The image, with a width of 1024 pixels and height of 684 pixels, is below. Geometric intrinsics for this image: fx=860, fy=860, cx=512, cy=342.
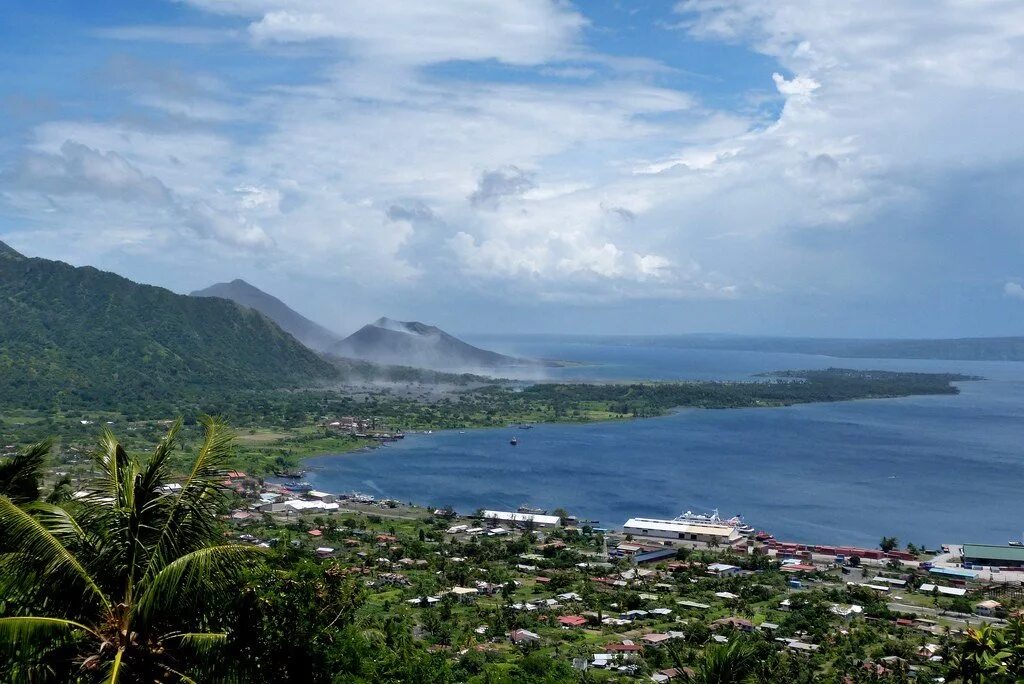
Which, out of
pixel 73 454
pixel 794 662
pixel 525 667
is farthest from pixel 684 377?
pixel 525 667

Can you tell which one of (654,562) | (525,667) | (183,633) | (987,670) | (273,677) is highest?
(183,633)

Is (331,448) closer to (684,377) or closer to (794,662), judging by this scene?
(794,662)

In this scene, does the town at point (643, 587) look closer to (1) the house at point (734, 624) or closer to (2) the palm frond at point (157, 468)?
(1) the house at point (734, 624)

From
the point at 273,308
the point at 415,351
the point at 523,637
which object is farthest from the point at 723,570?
the point at 273,308

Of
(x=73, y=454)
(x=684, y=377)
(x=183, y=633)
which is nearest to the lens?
(x=183, y=633)

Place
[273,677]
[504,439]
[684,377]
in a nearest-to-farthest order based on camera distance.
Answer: [273,677] → [504,439] → [684,377]

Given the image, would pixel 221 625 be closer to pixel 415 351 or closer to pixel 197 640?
pixel 197 640
